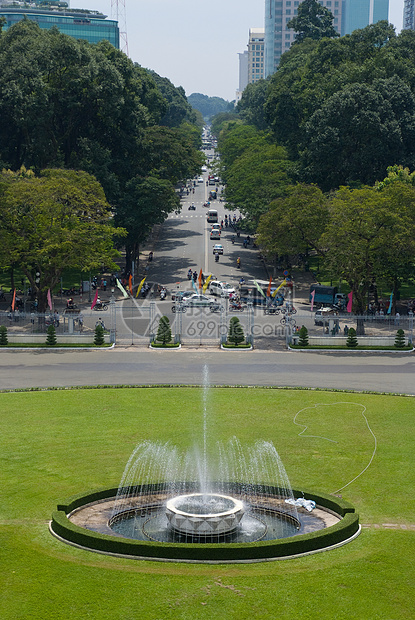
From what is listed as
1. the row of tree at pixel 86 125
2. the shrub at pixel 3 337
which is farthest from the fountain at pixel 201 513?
the row of tree at pixel 86 125

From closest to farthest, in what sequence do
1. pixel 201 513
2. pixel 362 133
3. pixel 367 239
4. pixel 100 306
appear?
pixel 201 513 → pixel 367 239 → pixel 100 306 → pixel 362 133

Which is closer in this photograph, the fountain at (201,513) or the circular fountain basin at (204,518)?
the fountain at (201,513)

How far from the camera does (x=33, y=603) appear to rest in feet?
69.2

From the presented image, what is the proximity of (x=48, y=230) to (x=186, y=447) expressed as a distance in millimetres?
36107

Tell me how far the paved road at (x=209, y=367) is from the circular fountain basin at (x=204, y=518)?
69.8 ft

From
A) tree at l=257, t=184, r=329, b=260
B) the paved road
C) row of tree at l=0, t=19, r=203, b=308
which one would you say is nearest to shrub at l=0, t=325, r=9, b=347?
the paved road

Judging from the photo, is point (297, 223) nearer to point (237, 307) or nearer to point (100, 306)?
point (237, 307)

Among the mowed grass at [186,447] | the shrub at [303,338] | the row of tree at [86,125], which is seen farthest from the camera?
the row of tree at [86,125]

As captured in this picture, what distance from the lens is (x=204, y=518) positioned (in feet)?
82.1

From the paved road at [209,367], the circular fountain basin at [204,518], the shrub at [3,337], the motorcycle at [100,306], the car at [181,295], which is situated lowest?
the circular fountain basin at [204,518]

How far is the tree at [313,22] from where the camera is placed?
170500 mm

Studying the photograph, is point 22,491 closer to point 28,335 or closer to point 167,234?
point 28,335

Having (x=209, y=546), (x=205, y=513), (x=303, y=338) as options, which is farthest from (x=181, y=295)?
(x=209, y=546)

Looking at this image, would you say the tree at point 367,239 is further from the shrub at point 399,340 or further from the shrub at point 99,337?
the shrub at point 99,337
